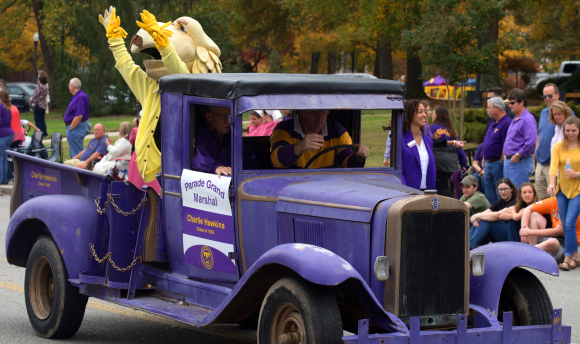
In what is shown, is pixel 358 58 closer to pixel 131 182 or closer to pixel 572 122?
pixel 572 122

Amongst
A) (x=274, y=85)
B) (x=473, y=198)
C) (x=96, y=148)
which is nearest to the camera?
(x=274, y=85)

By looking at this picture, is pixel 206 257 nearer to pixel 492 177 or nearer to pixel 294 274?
pixel 294 274

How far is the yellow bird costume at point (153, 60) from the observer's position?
18.8 feet

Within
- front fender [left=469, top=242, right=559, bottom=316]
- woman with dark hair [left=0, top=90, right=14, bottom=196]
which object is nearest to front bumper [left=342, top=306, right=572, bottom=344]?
front fender [left=469, top=242, right=559, bottom=316]

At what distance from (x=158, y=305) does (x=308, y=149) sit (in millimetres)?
1566

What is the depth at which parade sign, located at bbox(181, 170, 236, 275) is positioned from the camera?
5035mm

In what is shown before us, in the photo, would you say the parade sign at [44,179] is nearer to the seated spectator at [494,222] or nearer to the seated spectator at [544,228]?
the seated spectator at [494,222]

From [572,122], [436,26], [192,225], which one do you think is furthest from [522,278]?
[436,26]

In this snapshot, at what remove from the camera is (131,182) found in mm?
5723

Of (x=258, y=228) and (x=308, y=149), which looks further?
(x=308, y=149)

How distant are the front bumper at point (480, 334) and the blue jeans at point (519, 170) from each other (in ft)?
19.3

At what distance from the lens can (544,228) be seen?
9078 millimetres

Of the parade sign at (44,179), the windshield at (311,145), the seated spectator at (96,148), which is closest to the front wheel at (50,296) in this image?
the parade sign at (44,179)

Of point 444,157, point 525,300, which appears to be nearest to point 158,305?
point 525,300
